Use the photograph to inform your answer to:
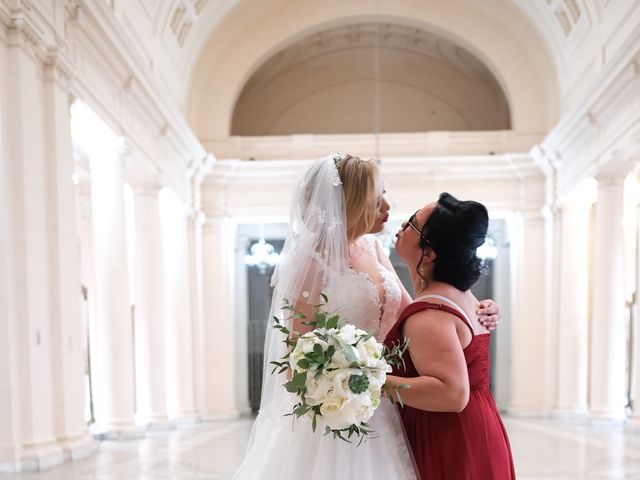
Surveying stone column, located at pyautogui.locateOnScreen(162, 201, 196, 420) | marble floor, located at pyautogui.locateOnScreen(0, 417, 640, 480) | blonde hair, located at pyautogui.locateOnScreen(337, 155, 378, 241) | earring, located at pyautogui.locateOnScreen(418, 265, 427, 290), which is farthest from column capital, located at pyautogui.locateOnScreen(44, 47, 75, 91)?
stone column, located at pyautogui.locateOnScreen(162, 201, 196, 420)

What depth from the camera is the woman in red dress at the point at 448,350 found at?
8.75 feet

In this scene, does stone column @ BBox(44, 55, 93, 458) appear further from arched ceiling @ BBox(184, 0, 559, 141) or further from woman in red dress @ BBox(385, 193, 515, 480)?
arched ceiling @ BBox(184, 0, 559, 141)

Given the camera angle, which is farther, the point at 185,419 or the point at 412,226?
the point at 185,419

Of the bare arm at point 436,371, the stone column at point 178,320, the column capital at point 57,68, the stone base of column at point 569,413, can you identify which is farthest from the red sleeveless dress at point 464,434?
the stone base of column at point 569,413

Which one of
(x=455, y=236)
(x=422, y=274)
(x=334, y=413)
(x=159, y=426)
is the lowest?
(x=159, y=426)

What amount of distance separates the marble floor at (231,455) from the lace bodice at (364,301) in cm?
501

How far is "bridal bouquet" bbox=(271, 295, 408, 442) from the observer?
253 centimetres

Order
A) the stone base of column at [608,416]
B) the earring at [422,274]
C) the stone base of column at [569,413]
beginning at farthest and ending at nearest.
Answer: the stone base of column at [569,413], the stone base of column at [608,416], the earring at [422,274]

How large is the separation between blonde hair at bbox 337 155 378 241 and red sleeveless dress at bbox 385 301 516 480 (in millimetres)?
613

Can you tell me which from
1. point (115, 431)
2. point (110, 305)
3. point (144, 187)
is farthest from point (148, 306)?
point (115, 431)

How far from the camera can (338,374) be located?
2539 millimetres

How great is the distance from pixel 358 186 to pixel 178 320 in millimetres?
12756

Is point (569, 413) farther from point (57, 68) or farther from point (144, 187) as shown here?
point (57, 68)

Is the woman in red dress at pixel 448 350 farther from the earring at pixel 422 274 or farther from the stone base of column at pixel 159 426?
the stone base of column at pixel 159 426
